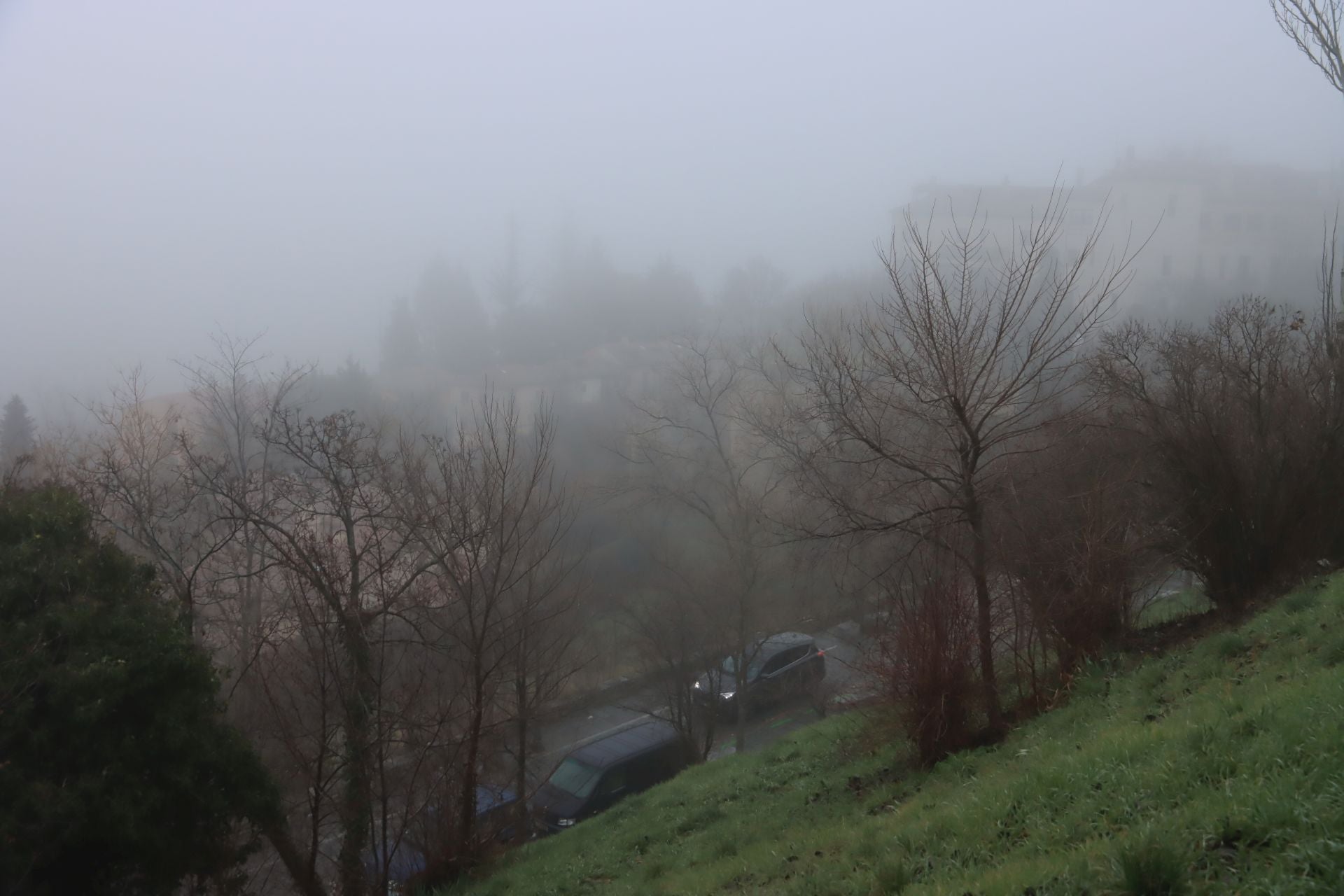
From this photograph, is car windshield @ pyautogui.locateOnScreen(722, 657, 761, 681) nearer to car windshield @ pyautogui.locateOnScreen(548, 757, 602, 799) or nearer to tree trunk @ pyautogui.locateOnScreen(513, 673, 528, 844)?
Answer: car windshield @ pyautogui.locateOnScreen(548, 757, 602, 799)

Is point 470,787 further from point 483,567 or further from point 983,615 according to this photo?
point 983,615

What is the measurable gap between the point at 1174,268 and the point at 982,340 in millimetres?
27657

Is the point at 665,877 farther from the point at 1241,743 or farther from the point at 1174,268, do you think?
the point at 1174,268

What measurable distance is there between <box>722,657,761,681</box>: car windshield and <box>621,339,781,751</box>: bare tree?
79mm

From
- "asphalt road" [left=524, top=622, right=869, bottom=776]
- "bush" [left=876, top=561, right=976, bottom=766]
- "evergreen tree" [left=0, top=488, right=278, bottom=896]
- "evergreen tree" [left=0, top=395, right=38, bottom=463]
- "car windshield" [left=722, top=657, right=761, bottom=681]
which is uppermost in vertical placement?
"evergreen tree" [left=0, top=395, right=38, bottom=463]

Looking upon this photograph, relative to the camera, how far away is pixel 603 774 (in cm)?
1465

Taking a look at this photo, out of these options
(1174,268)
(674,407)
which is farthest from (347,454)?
(1174,268)

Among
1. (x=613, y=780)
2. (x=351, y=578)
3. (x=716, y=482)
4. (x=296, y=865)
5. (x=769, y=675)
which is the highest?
(x=351, y=578)

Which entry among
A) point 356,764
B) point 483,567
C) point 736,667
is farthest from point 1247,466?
point 736,667

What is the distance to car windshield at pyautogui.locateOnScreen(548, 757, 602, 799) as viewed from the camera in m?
14.5

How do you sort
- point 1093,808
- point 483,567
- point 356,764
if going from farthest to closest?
point 483,567
point 356,764
point 1093,808

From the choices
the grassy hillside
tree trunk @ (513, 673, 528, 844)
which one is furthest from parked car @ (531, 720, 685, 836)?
the grassy hillside

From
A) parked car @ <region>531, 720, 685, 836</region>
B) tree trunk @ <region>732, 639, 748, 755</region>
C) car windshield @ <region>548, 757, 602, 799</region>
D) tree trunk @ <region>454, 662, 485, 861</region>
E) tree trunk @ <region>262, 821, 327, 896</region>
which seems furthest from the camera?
tree trunk @ <region>732, 639, 748, 755</region>

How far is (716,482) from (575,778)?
10.4m
